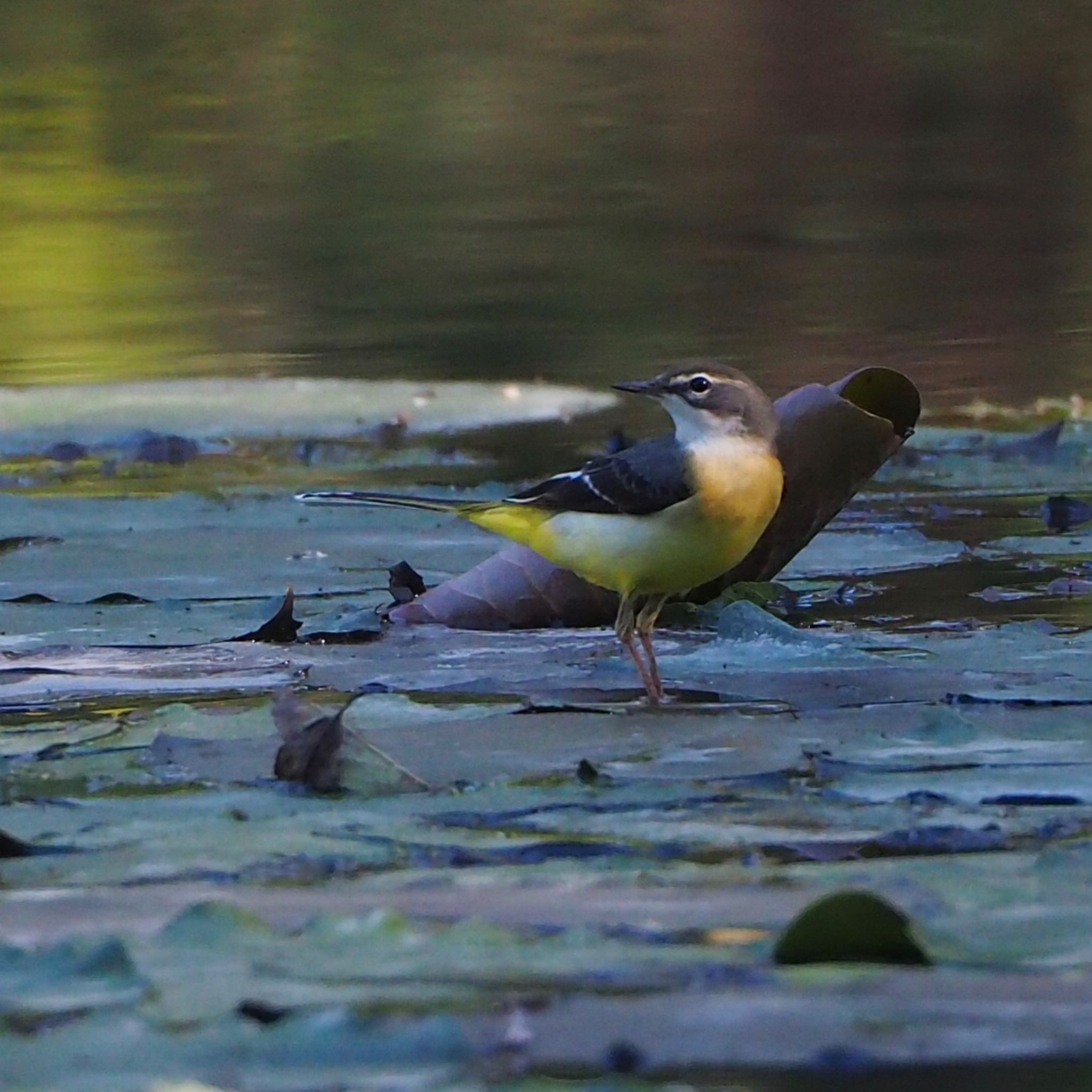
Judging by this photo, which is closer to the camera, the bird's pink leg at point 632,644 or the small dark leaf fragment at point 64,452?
the bird's pink leg at point 632,644

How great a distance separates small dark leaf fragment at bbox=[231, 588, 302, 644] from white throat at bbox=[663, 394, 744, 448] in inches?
33.0

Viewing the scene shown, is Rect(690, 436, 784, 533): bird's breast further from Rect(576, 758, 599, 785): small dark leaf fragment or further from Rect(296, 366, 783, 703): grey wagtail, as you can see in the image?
Rect(576, 758, 599, 785): small dark leaf fragment

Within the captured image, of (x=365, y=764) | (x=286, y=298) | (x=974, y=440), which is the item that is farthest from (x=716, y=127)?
(x=365, y=764)

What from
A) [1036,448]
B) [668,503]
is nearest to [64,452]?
[1036,448]

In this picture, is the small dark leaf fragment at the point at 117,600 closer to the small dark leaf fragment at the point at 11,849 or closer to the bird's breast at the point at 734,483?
the bird's breast at the point at 734,483

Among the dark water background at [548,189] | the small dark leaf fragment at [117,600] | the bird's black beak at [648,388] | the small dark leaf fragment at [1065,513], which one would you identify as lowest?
the small dark leaf fragment at [117,600]

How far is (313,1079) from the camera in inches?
75.9

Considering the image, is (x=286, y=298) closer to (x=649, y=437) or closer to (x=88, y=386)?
(x=88, y=386)

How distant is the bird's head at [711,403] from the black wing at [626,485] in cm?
6

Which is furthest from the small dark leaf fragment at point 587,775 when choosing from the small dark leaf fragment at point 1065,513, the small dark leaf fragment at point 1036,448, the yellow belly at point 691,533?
the small dark leaf fragment at point 1036,448

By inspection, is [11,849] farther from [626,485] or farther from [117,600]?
[117,600]

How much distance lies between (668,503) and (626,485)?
0.15 m

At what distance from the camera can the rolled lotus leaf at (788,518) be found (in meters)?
4.93

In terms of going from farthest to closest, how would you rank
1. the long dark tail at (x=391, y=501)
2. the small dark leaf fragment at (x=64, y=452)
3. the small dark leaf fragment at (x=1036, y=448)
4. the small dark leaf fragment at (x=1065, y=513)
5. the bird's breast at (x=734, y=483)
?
the small dark leaf fragment at (x=64, y=452), the small dark leaf fragment at (x=1036, y=448), the small dark leaf fragment at (x=1065, y=513), the long dark tail at (x=391, y=501), the bird's breast at (x=734, y=483)
